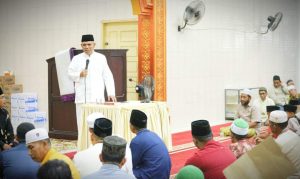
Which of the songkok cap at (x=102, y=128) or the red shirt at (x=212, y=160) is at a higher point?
the songkok cap at (x=102, y=128)

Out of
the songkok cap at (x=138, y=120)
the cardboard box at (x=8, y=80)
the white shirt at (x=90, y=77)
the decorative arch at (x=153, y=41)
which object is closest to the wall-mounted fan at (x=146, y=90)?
the white shirt at (x=90, y=77)

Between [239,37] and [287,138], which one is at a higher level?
[239,37]

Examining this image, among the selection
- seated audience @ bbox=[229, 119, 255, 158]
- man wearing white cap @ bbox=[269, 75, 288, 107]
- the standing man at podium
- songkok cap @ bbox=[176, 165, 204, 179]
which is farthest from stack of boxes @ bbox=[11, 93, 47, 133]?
songkok cap @ bbox=[176, 165, 204, 179]

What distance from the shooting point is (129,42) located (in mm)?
8070

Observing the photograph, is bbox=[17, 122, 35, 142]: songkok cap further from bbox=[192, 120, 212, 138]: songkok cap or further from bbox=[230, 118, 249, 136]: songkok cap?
bbox=[230, 118, 249, 136]: songkok cap

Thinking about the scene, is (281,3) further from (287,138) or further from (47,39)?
(287,138)

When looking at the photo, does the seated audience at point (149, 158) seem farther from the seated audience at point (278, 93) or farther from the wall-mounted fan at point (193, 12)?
the seated audience at point (278, 93)

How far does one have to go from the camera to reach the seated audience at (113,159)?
219 centimetres

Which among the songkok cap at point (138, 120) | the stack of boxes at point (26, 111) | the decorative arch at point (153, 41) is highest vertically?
the decorative arch at point (153, 41)

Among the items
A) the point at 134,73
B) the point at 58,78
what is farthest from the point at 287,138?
the point at 134,73

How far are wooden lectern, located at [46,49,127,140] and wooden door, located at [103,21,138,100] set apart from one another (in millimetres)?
1334

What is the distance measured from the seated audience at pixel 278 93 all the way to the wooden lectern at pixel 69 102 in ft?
10.7

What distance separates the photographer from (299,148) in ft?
9.39

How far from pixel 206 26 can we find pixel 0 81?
4611 millimetres
